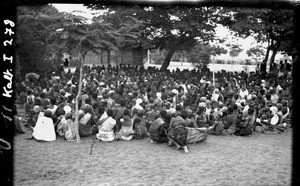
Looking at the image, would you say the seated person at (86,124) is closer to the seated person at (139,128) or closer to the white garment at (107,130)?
the white garment at (107,130)

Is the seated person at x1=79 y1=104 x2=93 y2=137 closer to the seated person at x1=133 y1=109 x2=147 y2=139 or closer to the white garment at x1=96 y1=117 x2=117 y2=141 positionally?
the white garment at x1=96 y1=117 x2=117 y2=141

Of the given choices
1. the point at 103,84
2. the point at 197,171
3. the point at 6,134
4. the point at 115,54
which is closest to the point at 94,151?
the point at 197,171

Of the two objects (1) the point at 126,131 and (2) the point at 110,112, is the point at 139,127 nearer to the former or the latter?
(1) the point at 126,131

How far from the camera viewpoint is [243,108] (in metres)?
12.5

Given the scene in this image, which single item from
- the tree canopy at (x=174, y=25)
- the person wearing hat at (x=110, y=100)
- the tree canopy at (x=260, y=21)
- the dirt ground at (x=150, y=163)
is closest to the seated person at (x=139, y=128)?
the dirt ground at (x=150, y=163)

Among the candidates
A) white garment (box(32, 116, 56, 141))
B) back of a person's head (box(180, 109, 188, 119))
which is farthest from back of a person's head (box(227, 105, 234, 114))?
white garment (box(32, 116, 56, 141))

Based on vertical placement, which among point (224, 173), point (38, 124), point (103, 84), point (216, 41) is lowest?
point (224, 173)

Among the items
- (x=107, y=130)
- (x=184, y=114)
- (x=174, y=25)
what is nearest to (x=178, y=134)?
(x=184, y=114)

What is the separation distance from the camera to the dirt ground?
286 inches

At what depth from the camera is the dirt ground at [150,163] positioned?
23.9ft

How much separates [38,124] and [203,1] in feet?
24.0

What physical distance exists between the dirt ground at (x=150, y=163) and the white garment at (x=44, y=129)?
214mm

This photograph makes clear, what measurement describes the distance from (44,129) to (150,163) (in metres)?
3.91

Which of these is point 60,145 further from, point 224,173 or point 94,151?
point 224,173
